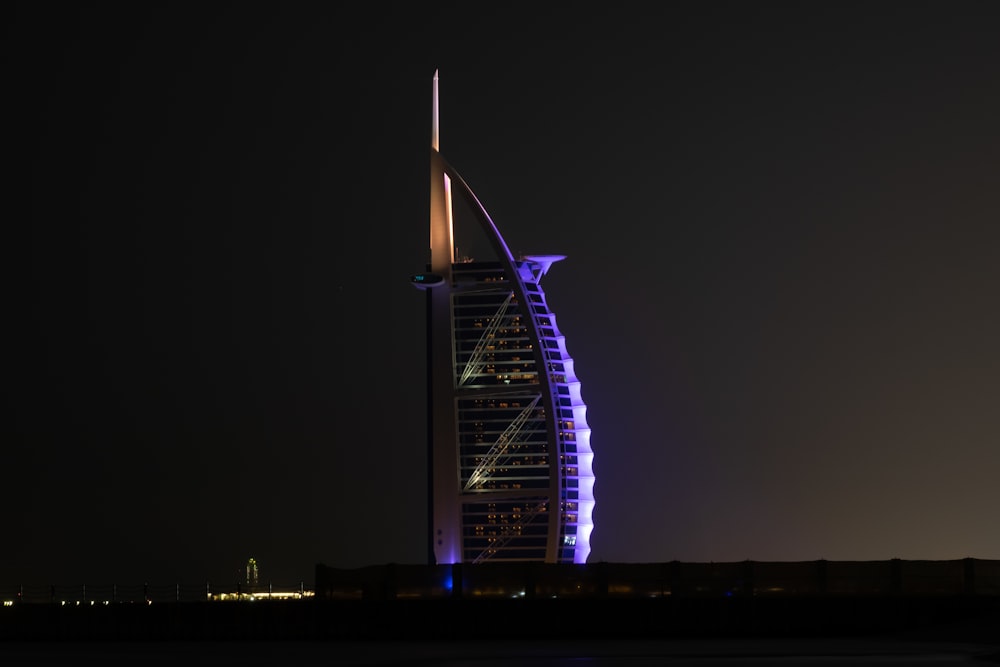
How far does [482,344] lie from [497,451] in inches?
425

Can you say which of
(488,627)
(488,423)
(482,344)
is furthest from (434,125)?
(488,627)

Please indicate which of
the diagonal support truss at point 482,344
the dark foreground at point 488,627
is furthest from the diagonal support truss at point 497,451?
the dark foreground at point 488,627

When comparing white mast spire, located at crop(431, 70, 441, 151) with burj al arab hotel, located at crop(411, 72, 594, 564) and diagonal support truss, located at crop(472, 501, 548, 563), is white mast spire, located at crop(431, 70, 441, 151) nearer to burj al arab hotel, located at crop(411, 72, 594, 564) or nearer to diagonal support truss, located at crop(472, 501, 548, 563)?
burj al arab hotel, located at crop(411, 72, 594, 564)

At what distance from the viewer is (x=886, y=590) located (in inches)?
1742

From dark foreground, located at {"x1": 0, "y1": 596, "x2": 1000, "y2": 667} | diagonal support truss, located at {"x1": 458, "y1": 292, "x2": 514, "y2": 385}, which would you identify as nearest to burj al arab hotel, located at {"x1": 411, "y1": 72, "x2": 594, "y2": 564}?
diagonal support truss, located at {"x1": 458, "y1": 292, "x2": 514, "y2": 385}

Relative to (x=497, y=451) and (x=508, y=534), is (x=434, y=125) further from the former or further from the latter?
(x=508, y=534)

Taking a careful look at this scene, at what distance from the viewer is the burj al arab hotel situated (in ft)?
511

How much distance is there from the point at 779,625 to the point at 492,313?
414 ft

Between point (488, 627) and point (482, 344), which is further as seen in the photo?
point (482, 344)

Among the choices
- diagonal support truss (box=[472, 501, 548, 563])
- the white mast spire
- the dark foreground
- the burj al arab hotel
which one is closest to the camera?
the dark foreground

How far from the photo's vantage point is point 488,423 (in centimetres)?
16512

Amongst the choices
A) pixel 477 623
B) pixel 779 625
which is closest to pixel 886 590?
pixel 779 625

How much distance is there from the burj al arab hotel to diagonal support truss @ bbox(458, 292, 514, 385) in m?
0.10

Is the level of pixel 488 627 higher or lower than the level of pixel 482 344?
lower
